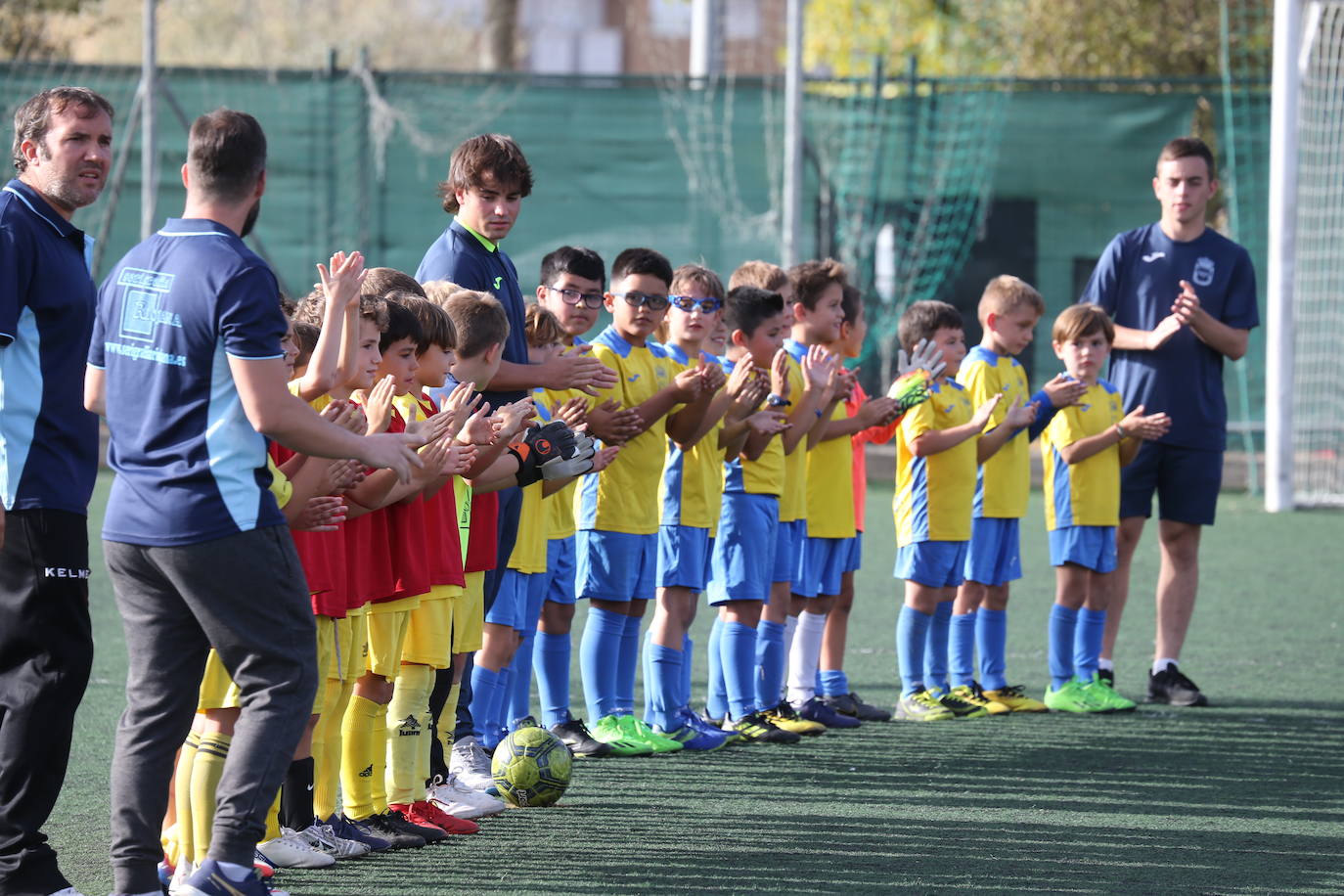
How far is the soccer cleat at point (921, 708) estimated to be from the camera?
6.70m

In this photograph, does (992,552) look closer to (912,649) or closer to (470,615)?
(912,649)

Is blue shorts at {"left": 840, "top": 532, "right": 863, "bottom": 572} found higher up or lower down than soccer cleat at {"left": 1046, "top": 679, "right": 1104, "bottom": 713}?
higher up

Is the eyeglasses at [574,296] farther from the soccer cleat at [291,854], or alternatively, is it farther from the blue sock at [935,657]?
the soccer cleat at [291,854]

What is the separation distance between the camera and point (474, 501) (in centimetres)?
518

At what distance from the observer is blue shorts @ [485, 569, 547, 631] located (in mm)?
5613

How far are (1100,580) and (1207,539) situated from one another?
4.61 metres

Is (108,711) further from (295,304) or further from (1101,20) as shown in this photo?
(1101,20)

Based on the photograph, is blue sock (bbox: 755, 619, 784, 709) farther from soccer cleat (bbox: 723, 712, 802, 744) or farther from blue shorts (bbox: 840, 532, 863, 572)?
blue shorts (bbox: 840, 532, 863, 572)

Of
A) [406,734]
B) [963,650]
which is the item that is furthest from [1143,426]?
[406,734]

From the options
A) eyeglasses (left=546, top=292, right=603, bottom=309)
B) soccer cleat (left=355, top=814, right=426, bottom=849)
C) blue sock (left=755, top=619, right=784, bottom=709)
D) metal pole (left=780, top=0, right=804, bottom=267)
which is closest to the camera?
soccer cleat (left=355, top=814, right=426, bottom=849)

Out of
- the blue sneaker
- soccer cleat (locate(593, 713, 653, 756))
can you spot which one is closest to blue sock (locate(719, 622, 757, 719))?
soccer cleat (locate(593, 713, 653, 756))

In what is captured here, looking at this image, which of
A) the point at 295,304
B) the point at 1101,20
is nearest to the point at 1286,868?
the point at 295,304

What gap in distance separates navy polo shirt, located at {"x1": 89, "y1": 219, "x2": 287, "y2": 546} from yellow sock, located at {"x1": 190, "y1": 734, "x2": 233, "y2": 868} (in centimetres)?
67

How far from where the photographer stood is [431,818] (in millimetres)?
4785
